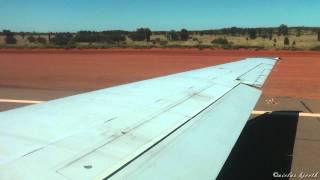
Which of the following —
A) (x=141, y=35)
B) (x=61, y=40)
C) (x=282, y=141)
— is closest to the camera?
(x=282, y=141)

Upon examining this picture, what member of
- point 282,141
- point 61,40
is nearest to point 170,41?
point 61,40

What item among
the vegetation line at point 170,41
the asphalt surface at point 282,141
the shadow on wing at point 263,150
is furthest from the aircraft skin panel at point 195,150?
the vegetation line at point 170,41

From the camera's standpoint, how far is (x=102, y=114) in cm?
356

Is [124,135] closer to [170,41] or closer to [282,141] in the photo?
[282,141]

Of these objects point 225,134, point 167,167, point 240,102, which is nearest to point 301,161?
point 240,102

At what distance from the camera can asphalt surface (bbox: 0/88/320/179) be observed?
6500 mm

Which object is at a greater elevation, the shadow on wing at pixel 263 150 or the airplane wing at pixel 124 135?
the airplane wing at pixel 124 135

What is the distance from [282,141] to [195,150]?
18.1 ft

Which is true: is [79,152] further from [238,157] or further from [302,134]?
[302,134]

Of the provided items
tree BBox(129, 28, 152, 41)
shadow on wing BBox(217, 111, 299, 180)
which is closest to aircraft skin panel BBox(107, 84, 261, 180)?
shadow on wing BBox(217, 111, 299, 180)

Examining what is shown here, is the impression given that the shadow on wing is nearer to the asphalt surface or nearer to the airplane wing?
the asphalt surface

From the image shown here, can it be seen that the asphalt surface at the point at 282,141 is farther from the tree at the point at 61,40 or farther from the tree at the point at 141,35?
the tree at the point at 141,35

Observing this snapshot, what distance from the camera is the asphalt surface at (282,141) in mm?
6500

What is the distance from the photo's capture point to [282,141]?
812cm
